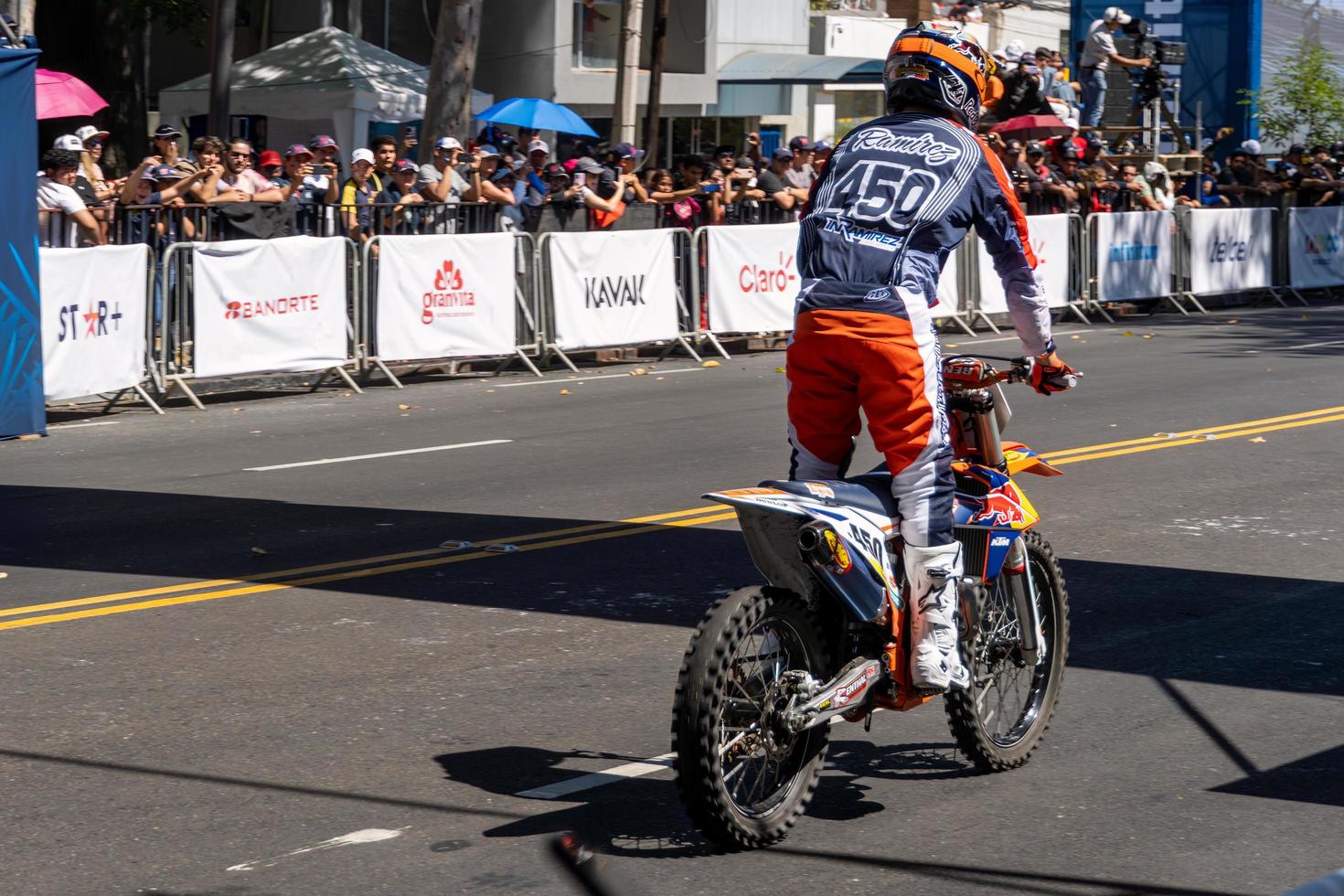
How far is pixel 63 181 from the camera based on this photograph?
553 inches

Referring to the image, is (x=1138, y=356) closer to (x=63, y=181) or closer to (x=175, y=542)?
(x=63, y=181)

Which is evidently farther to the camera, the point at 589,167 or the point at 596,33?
the point at 596,33

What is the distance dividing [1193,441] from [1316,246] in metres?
14.5

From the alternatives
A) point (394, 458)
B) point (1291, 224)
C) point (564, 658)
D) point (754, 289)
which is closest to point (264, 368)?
point (394, 458)

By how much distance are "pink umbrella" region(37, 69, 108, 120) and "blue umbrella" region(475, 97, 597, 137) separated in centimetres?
584

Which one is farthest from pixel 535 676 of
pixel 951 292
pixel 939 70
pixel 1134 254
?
pixel 1134 254

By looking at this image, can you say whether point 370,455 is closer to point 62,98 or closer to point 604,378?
point 604,378

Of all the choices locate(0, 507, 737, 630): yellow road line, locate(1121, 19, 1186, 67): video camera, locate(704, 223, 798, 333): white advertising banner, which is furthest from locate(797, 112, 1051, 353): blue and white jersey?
locate(1121, 19, 1186, 67): video camera

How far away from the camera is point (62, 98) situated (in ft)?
64.5

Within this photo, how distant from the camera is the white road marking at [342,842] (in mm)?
4833

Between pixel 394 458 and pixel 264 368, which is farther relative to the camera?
pixel 264 368

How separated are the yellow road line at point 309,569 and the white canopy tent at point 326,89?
18.2 meters

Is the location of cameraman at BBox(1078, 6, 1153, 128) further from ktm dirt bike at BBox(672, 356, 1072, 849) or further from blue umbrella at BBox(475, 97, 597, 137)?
ktm dirt bike at BBox(672, 356, 1072, 849)

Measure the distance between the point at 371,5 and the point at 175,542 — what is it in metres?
31.1
